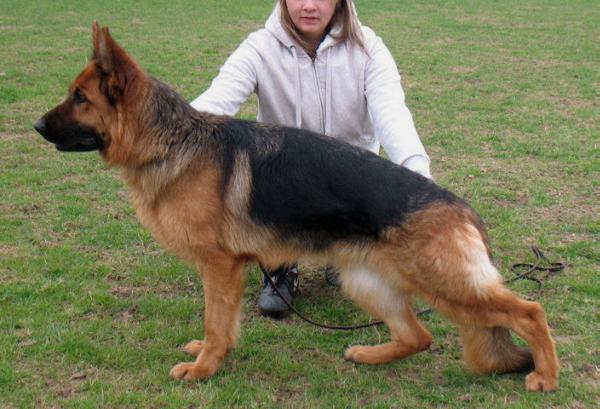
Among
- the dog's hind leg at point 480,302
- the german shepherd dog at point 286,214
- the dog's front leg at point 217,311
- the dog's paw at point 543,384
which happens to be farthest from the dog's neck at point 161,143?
the dog's paw at point 543,384

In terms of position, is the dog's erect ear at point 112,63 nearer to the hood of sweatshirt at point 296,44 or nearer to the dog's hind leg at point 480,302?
the hood of sweatshirt at point 296,44

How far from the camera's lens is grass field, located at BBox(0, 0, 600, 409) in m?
4.19

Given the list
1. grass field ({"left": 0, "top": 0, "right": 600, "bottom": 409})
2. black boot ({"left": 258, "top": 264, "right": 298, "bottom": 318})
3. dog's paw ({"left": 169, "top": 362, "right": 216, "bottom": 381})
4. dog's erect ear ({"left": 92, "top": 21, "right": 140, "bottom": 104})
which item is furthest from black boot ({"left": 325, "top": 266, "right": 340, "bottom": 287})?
dog's erect ear ({"left": 92, "top": 21, "right": 140, "bottom": 104})

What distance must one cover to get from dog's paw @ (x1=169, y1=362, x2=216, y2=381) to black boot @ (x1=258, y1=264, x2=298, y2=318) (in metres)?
0.92

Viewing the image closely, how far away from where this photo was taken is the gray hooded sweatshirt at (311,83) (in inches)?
206

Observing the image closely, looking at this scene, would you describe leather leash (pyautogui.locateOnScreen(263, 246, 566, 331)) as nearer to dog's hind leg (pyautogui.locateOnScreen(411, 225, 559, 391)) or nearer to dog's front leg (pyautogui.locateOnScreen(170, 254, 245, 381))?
dog's front leg (pyautogui.locateOnScreen(170, 254, 245, 381))

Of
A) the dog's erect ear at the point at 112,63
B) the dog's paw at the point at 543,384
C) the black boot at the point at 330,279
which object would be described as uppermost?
the dog's erect ear at the point at 112,63

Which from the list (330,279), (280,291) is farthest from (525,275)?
(280,291)

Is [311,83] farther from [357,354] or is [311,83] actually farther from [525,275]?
[525,275]

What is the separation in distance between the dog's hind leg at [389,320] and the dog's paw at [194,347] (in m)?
1.00

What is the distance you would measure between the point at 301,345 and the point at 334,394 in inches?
26.2

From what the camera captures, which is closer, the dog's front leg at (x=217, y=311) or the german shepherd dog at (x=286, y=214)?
the german shepherd dog at (x=286, y=214)

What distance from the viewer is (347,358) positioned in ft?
15.2

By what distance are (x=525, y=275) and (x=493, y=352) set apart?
5.36 ft
